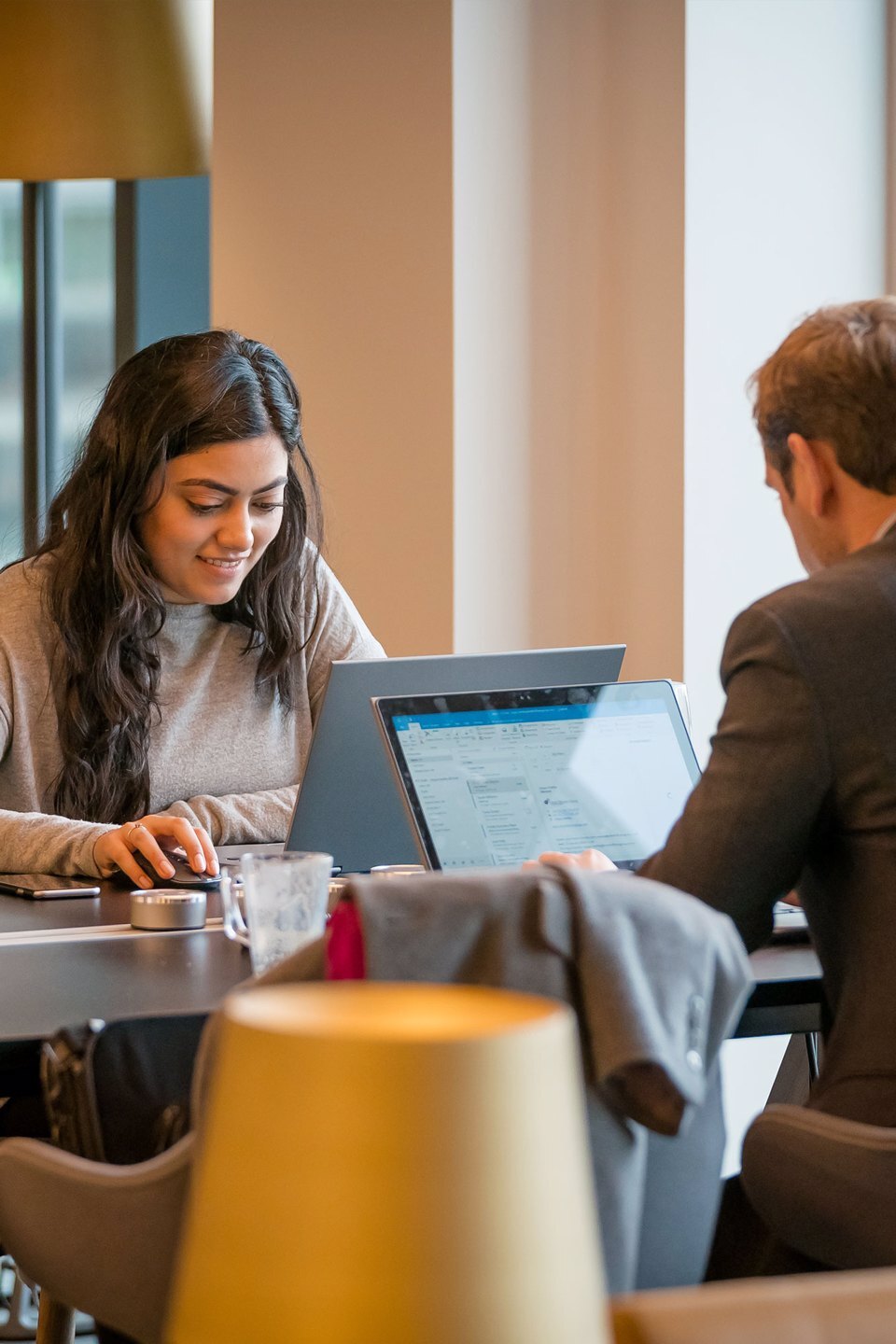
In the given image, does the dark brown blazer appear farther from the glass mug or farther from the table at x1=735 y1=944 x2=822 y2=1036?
the glass mug

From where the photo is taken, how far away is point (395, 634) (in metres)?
3.43

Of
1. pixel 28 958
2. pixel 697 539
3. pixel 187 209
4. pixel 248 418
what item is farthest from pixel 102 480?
pixel 187 209

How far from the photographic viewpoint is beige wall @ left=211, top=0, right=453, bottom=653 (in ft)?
10.9

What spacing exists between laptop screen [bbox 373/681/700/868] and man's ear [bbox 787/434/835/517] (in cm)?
40

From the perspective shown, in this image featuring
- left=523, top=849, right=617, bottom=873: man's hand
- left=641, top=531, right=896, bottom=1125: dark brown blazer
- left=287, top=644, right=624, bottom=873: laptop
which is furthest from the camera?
left=287, top=644, right=624, bottom=873: laptop

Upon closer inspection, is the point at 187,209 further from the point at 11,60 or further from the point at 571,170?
the point at 571,170

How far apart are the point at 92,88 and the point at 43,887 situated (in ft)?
7.75

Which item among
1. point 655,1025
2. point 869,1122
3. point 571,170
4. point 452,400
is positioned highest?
point 571,170

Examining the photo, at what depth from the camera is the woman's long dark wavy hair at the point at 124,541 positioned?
2.34m

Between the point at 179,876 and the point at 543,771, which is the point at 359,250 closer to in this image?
the point at 179,876

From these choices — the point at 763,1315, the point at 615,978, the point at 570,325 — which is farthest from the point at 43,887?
the point at 570,325

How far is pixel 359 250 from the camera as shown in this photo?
3.41 m

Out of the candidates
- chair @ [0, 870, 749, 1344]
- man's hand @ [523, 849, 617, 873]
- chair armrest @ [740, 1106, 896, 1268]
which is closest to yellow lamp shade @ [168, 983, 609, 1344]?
chair @ [0, 870, 749, 1344]

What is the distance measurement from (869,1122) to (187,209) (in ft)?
14.4
